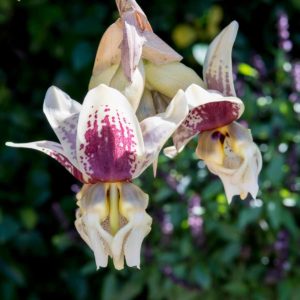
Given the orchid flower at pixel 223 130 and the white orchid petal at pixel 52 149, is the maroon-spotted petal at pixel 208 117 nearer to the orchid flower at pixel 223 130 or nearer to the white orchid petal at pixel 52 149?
the orchid flower at pixel 223 130

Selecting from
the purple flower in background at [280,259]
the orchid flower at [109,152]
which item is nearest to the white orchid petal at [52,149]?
the orchid flower at [109,152]

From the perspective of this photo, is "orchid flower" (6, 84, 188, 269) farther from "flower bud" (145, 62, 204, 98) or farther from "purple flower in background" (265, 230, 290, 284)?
"purple flower in background" (265, 230, 290, 284)

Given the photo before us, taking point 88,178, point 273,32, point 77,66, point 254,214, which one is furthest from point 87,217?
point 273,32

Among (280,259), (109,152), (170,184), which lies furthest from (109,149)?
(280,259)

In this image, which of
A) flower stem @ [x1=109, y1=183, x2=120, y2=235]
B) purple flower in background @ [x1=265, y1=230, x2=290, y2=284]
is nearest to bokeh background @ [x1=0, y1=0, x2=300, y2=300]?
purple flower in background @ [x1=265, y1=230, x2=290, y2=284]

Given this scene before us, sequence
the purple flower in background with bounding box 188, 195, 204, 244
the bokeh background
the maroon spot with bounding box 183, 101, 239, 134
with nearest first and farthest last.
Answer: the maroon spot with bounding box 183, 101, 239, 134 < the purple flower in background with bounding box 188, 195, 204, 244 < the bokeh background

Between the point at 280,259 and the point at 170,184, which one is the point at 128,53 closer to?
the point at 170,184

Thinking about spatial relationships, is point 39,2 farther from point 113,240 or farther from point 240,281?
point 113,240
